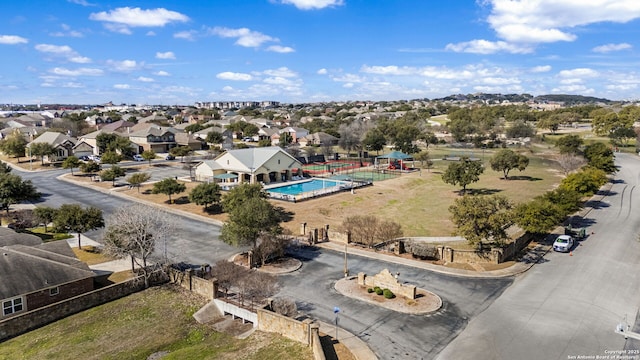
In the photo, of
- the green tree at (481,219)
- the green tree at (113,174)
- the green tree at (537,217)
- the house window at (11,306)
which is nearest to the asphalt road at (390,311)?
the green tree at (481,219)

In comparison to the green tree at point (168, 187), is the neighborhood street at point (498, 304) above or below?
below

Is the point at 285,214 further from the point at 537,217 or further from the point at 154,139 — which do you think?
the point at 154,139

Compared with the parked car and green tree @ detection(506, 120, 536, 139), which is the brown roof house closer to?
the parked car

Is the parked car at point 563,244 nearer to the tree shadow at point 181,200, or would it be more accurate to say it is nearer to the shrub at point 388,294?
the shrub at point 388,294

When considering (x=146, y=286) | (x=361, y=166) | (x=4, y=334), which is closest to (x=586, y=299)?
(x=146, y=286)

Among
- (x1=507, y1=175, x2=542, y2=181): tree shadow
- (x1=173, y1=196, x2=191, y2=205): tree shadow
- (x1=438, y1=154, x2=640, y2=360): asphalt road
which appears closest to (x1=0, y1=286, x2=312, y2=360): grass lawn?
(x1=438, y1=154, x2=640, y2=360): asphalt road

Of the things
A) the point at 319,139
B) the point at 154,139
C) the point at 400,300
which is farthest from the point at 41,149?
the point at 400,300
